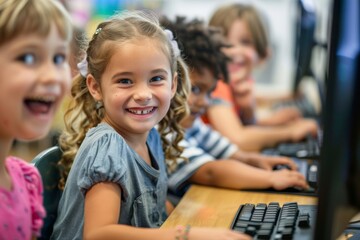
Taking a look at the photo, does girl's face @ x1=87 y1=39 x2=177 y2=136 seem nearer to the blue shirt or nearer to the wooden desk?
the blue shirt

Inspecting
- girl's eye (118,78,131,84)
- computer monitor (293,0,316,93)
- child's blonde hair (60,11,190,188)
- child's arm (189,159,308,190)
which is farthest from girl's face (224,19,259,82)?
girl's eye (118,78,131,84)

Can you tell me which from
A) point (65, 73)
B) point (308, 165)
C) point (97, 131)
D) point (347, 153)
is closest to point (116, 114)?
point (97, 131)

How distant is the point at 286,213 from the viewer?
1.28m

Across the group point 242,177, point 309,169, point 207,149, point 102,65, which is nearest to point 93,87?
point 102,65

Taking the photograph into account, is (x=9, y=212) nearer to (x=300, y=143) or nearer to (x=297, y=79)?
(x=300, y=143)

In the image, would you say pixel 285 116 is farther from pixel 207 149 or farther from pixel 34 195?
pixel 34 195

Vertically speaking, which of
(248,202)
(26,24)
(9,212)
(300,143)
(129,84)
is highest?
(26,24)

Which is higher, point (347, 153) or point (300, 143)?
point (347, 153)

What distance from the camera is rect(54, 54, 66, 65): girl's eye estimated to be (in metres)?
0.98

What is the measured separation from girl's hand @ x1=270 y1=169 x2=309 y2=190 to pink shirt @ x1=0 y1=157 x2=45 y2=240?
714 millimetres

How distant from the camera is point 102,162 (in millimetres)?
1177

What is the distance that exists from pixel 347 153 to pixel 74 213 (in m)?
0.56

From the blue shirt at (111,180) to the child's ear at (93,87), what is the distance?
6 centimetres

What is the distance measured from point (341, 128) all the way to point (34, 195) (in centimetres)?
49
